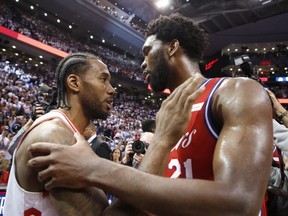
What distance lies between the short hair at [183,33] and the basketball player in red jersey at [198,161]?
47cm

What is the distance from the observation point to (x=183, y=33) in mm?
1965

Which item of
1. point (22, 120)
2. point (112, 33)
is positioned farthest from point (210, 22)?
point (22, 120)

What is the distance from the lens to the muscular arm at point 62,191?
1263 mm

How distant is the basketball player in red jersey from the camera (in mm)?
954

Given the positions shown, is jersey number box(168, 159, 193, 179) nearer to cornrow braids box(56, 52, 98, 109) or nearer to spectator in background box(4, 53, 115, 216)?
spectator in background box(4, 53, 115, 216)

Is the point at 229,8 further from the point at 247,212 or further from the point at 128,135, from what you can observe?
the point at 247,212

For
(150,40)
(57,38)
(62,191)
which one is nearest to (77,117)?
(150,40)

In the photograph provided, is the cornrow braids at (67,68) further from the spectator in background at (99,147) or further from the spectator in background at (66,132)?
the spectator in background at (99,147)

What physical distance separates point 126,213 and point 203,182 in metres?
0.38

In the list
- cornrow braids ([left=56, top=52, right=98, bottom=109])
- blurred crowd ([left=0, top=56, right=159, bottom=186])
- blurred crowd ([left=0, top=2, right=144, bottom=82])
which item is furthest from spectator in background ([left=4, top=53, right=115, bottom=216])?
blurred crowd ([left=0, top=2, right=144, bottom=82])

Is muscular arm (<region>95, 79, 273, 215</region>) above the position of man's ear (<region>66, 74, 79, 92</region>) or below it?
below

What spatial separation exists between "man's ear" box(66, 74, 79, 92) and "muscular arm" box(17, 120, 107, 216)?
1.76 ft

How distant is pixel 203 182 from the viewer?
0.98m

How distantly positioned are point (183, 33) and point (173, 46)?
153 millimetres
